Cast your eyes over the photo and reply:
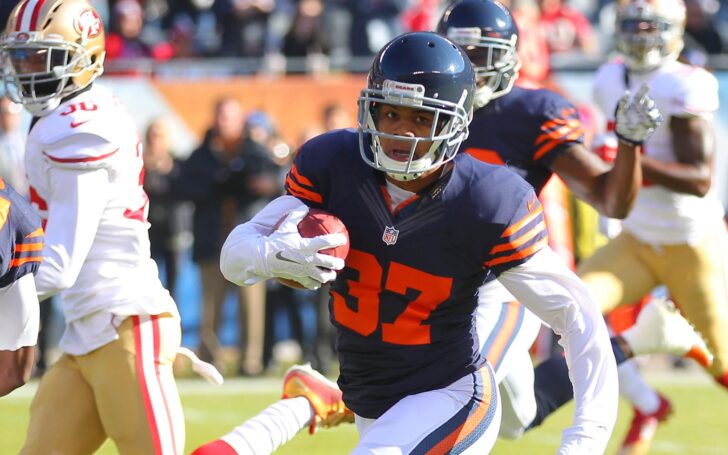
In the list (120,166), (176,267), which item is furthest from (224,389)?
(120,166)

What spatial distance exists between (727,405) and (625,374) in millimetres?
2262

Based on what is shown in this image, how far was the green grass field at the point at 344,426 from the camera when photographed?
20.2ft

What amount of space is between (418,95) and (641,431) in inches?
102

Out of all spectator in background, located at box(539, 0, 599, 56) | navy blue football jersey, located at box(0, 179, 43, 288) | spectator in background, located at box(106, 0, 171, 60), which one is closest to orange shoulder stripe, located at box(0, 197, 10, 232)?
navy blue football jersey, located at box(0, 179, 43, 288)

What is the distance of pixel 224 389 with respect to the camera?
25.9ft

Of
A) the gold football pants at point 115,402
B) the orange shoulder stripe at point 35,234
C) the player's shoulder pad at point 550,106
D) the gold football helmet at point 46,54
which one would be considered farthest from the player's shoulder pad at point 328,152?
the player's shoulder pad at point 550,106

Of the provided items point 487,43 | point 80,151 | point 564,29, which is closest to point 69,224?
point 80,151

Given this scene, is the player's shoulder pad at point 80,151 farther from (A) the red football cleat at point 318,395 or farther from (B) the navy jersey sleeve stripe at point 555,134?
(B) the navy jersey sleeve stripe at point 555,134

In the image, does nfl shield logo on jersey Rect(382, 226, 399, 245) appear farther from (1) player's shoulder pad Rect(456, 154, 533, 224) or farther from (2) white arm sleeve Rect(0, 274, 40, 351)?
(2) white arm sleeve Rect(0, 274, 40, 351)

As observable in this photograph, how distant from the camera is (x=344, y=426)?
22.5 ft

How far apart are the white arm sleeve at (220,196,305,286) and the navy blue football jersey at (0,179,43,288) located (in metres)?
0.51

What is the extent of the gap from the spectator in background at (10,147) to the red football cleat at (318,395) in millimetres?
4533

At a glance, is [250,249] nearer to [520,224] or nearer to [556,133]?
[520,224]

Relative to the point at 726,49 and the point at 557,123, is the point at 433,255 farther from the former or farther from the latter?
the point at 726,49
